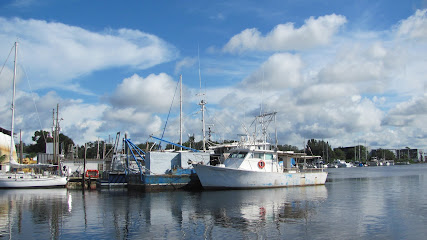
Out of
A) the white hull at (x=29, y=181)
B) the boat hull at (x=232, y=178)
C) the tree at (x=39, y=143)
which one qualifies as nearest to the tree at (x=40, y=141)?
the tree at (x=39, y=143)

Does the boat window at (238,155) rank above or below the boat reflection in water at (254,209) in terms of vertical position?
above

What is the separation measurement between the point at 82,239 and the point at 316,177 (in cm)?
3710

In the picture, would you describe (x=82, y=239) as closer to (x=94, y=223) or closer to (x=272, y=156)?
(x=94, y=223)

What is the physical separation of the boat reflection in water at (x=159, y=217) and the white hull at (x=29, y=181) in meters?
16.0

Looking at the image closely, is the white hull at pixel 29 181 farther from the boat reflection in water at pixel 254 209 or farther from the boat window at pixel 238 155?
the boat reflection in water at pixel 254 209

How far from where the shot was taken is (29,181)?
50.3 m

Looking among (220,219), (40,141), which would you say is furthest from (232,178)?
(40,141)

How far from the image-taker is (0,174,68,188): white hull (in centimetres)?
5028

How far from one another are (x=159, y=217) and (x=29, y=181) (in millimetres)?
32552

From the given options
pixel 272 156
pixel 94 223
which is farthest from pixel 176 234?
pixel 272 156

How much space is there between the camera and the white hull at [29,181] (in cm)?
5028

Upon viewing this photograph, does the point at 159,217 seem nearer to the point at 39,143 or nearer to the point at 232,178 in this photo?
the point at 232,178

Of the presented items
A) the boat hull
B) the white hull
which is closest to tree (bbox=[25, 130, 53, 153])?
the white hull

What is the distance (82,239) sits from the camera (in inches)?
727
